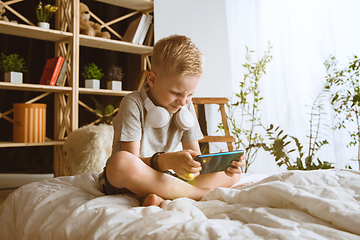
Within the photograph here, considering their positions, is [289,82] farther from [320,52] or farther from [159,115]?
[159,115]

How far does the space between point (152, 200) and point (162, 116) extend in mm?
289

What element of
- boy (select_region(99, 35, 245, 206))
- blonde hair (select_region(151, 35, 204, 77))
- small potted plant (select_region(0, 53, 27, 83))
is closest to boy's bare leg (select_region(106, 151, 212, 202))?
boy (select_region(99, 35, 245, 206))

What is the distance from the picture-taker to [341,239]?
51 cm

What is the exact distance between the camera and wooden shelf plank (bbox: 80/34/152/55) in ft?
7.35

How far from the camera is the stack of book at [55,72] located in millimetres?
2059

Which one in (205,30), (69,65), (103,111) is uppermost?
(205,30)

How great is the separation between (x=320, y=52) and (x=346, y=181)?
1.66 meters

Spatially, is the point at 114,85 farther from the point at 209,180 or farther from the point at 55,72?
the point at 209,180

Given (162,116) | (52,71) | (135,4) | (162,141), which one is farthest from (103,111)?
(162,116)

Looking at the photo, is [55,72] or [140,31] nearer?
[55,72]

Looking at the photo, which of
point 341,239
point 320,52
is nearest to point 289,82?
point 320,52

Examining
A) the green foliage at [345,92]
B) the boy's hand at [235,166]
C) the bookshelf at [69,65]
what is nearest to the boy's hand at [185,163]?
the boy's hand at [235,166]

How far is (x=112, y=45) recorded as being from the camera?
2.39 m

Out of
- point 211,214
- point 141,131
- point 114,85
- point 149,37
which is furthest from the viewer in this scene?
→ point 149,37
